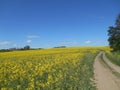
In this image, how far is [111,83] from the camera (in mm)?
14969

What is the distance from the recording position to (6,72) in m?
12.3

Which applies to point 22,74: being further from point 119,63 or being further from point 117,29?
point 117,29

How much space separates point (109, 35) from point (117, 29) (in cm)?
234

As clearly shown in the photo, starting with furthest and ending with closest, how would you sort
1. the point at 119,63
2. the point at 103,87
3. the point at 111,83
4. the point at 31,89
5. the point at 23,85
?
the point at 119,63, the point at 111,83, the point at 103,87, the point at 23,85, the point at 31,89

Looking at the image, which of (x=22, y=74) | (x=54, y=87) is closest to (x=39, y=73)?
(x=22, y=74)

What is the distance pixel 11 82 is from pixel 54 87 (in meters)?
1.58

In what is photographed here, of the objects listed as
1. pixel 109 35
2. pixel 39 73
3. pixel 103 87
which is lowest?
pixel 103 87

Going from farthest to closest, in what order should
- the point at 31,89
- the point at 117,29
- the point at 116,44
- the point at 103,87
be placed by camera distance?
the point at 117,29 < the point at 116,44 < the point at 103,87 < the point at 31,89

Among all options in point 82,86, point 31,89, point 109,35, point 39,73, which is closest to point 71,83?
point 82,86

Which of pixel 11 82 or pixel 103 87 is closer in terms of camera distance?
pixel 11 82

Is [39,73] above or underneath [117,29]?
underneath

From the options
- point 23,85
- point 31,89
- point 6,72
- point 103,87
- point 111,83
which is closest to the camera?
point 31,89

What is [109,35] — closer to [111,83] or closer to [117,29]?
[117,29]

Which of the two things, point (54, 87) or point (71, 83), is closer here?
point (54, 87)
